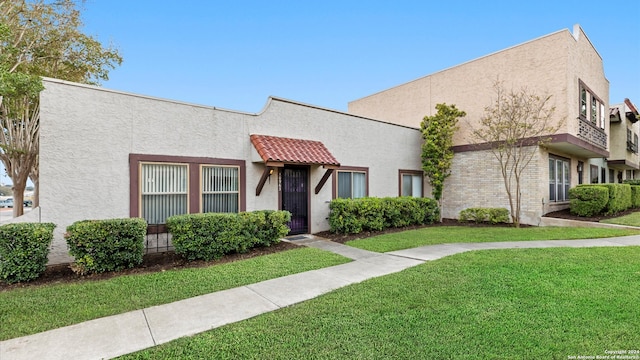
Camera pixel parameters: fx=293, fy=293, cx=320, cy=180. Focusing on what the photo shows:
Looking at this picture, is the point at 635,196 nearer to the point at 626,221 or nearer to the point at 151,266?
the point at 626,221

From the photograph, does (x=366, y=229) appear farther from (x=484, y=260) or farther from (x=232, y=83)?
(x=232, y=83)

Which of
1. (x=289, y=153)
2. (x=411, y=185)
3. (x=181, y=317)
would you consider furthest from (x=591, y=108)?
(x=181, y=317)

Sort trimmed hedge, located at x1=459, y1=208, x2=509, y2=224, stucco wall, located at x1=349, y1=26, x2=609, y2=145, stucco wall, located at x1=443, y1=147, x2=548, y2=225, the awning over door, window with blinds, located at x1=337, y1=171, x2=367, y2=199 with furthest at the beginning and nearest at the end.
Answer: trimmed hedge, located at x1=459, y1=208, x2=509, y2=224, stucco wall, located at x1=443, y1=147, x2=548, y2=225, stucco wall, located at x1=349, y1=26, x2=609, y2=145, window with blinds, located at x1=337, y1=171, x2=367, y2=199, the awning over door

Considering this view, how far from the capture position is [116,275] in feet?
19.2

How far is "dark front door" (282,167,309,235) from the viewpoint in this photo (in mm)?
10203

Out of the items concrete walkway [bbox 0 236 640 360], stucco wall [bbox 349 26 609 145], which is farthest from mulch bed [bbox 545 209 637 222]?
concrete walkway [bbox 0 236 640 360]

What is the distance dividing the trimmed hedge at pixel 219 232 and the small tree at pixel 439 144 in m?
8.93

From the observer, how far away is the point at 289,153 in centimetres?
941

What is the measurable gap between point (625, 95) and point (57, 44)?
3429 centimetres

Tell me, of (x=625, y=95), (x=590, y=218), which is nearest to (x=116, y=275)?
(x=590, y=218)

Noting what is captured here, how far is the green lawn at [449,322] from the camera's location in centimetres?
301

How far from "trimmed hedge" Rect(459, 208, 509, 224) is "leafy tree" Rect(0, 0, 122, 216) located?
56.6 feet

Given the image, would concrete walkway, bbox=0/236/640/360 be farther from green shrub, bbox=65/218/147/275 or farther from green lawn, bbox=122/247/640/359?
green shrub, bbox=65/218/147/275

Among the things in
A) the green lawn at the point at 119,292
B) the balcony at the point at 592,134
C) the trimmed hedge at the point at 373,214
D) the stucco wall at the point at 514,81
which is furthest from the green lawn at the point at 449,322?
the balcony at the point at 592,134
